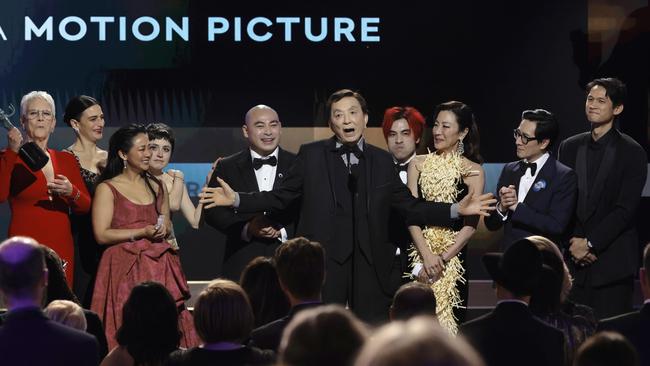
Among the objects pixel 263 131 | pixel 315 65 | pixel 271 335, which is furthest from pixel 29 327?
pixel 315 65

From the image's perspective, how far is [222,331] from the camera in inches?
132

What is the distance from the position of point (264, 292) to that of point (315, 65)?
359 centimetres

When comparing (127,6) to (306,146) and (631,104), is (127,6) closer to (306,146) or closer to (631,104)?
(306,146)

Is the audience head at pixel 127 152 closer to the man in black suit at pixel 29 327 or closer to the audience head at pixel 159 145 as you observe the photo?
the audience head at pixel 159 145

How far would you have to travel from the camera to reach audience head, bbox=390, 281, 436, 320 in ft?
13.5

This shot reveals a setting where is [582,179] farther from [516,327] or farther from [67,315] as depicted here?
[67,315]

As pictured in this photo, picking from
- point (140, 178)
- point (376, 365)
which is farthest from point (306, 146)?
point (376, 365)

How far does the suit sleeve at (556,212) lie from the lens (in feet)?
20.3

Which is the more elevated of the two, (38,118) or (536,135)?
(38,118)

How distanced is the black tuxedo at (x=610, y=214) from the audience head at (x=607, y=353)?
12.2 feet

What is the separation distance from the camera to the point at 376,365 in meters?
1.57

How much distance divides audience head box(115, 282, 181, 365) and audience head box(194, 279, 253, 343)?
33cm

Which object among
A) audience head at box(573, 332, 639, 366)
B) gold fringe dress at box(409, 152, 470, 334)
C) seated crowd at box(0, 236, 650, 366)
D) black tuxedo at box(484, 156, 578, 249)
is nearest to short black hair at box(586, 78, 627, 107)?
black tuxedo at box(484, 156, 578, 249)

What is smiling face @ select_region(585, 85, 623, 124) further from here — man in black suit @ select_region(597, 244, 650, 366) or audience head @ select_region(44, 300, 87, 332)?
audience head @ select_region(44, 300, 87, 332)
